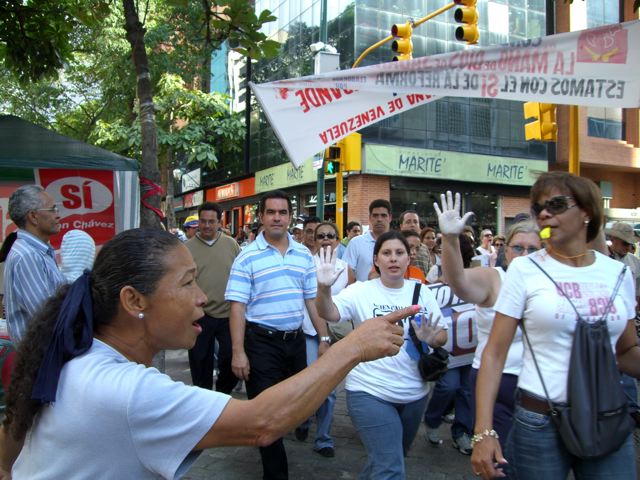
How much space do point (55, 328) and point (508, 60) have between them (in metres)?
3.41

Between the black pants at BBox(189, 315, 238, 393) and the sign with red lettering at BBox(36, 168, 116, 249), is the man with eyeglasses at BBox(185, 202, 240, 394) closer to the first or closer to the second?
the black pants at BBox(189, 315, 238, 393)

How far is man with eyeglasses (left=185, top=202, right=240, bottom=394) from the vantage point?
17.3 ft

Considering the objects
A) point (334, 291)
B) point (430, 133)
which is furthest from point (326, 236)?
point (430, 133)

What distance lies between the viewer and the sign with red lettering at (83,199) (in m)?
5.28

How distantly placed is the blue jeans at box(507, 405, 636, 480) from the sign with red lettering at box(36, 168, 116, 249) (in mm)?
4324

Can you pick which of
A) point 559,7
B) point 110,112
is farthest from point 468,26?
point 559,7

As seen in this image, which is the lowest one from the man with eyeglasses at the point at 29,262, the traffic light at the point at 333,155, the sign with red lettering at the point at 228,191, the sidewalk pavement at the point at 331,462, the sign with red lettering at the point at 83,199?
the sidewalk pavement at the point at 331,462

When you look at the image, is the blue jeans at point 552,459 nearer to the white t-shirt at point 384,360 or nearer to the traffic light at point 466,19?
the white t-shirt at point 384,360

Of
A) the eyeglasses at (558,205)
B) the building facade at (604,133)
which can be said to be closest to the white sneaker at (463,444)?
the eyeglasses at (558,205)

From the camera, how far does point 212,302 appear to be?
545 centimetres

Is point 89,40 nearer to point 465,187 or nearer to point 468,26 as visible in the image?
point 468,26

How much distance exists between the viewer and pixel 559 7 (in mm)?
24156

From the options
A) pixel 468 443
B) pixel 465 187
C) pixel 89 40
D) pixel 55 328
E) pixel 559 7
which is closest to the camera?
pixel 55 328

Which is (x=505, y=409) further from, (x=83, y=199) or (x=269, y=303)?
(x=83, y=199)
